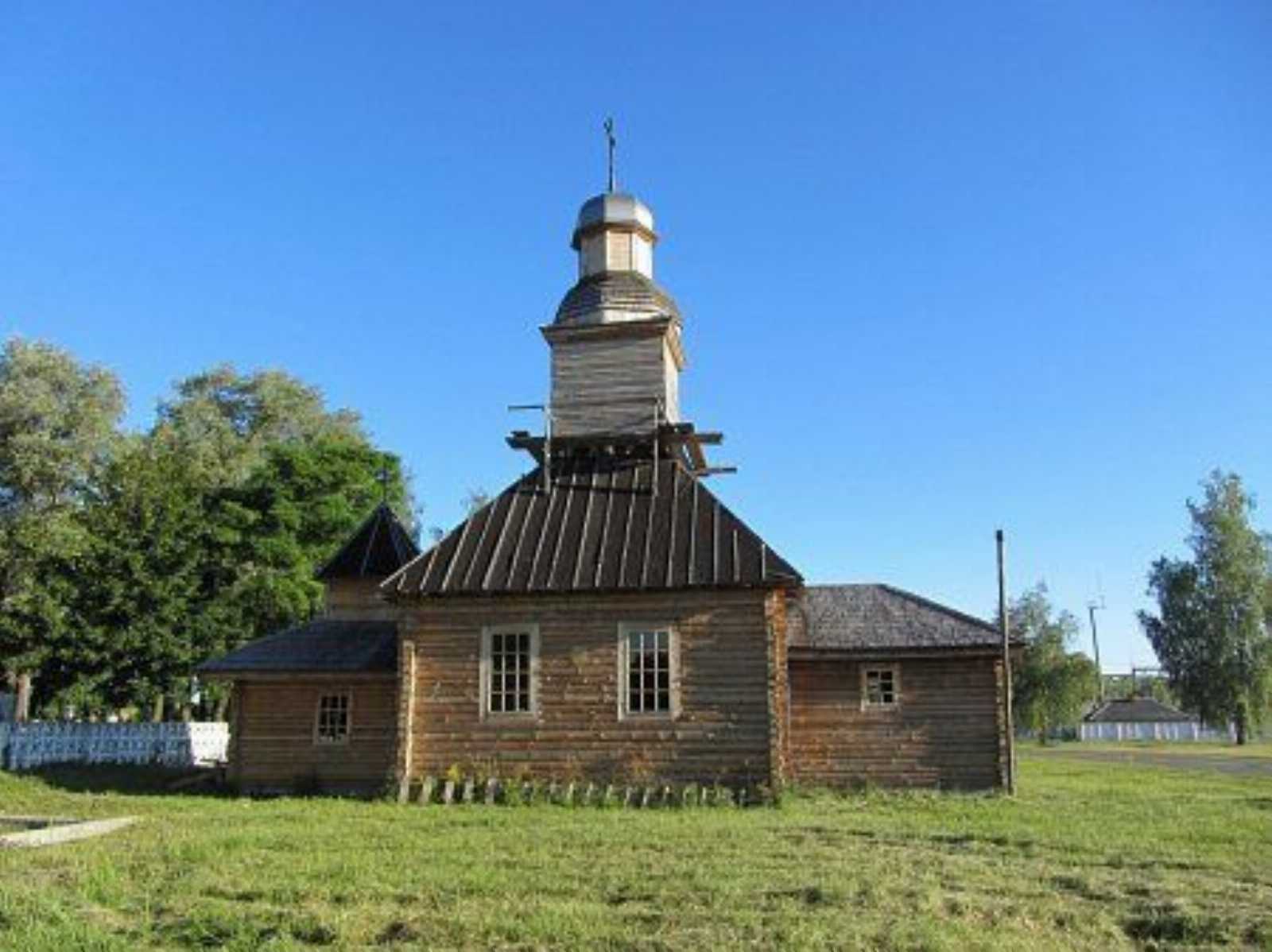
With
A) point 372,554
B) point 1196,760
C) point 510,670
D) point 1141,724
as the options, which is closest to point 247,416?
point 372,554

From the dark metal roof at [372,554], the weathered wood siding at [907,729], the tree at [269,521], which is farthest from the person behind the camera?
the tree at [269,521]

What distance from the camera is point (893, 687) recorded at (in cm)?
2298

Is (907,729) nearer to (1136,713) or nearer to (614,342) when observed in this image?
(614,342)

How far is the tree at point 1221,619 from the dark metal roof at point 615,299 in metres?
47.0

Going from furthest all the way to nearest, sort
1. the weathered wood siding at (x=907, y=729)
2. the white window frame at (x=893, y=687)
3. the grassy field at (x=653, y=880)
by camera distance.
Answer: the white window frame at (x=893, y=687)
the weathered wood siding at (x=907, y=729)
the grassy field at (x=653, y=880)

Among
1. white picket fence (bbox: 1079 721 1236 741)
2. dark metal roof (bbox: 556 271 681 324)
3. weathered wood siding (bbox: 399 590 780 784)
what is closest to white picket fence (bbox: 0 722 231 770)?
weathered wood siding (bbox: 399 590 780 784)

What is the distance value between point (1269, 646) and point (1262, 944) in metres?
58.8

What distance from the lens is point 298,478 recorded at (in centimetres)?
4000

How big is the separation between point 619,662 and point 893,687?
5718 millimetres

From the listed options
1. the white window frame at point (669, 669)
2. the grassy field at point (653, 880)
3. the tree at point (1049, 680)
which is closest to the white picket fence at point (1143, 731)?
the tree at point (1049, 680)

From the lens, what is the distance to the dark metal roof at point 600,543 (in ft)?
70.7

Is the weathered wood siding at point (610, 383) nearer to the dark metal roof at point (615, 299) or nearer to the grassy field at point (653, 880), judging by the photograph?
the dark metal roof at point (615, 299)

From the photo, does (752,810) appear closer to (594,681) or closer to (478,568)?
(594,681)

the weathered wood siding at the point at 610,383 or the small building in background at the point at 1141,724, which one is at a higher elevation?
the weathered wood siding at the point at 610,383
